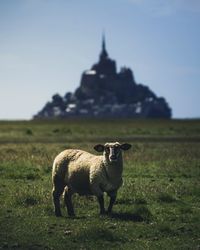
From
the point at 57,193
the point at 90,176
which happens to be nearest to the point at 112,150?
the point at 90,176

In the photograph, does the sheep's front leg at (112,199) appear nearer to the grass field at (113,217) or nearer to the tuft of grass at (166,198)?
the grass field at (113,217)

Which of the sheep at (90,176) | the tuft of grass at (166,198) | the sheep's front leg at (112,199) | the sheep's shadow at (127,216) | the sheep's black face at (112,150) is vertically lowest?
the sheep's shadow at (127,216)

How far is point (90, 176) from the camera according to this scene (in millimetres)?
15789

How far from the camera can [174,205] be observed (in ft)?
56.6

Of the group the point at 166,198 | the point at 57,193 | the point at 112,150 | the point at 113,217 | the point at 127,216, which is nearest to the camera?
the point at 113,217

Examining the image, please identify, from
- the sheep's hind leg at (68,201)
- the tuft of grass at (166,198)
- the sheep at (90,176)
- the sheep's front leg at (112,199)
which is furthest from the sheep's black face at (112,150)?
the tuft of grass at (166,198)

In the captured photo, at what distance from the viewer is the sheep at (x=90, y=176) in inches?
616

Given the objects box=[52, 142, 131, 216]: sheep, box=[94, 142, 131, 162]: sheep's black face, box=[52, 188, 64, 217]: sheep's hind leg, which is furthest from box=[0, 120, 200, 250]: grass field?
box=[94, 142, 131, 162]: sheep's black face

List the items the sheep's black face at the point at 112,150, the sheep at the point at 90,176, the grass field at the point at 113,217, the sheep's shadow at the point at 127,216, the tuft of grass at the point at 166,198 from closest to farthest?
the grass field at the point at 113,217, the sheep's shadow at the point at 127,216, the sheep's black face at the point at 112,150, the sheep at the point at 90,176, the tuft of grass at the point at 166,198

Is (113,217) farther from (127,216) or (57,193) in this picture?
(57,193)

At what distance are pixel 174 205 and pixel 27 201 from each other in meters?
4.65

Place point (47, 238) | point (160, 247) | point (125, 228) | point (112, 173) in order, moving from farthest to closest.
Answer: point (112, 173), point (125, 228), point (47, 238), point (160, 247)

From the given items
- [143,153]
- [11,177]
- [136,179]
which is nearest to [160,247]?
[136,179]

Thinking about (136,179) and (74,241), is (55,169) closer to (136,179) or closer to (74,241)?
(74,241)
